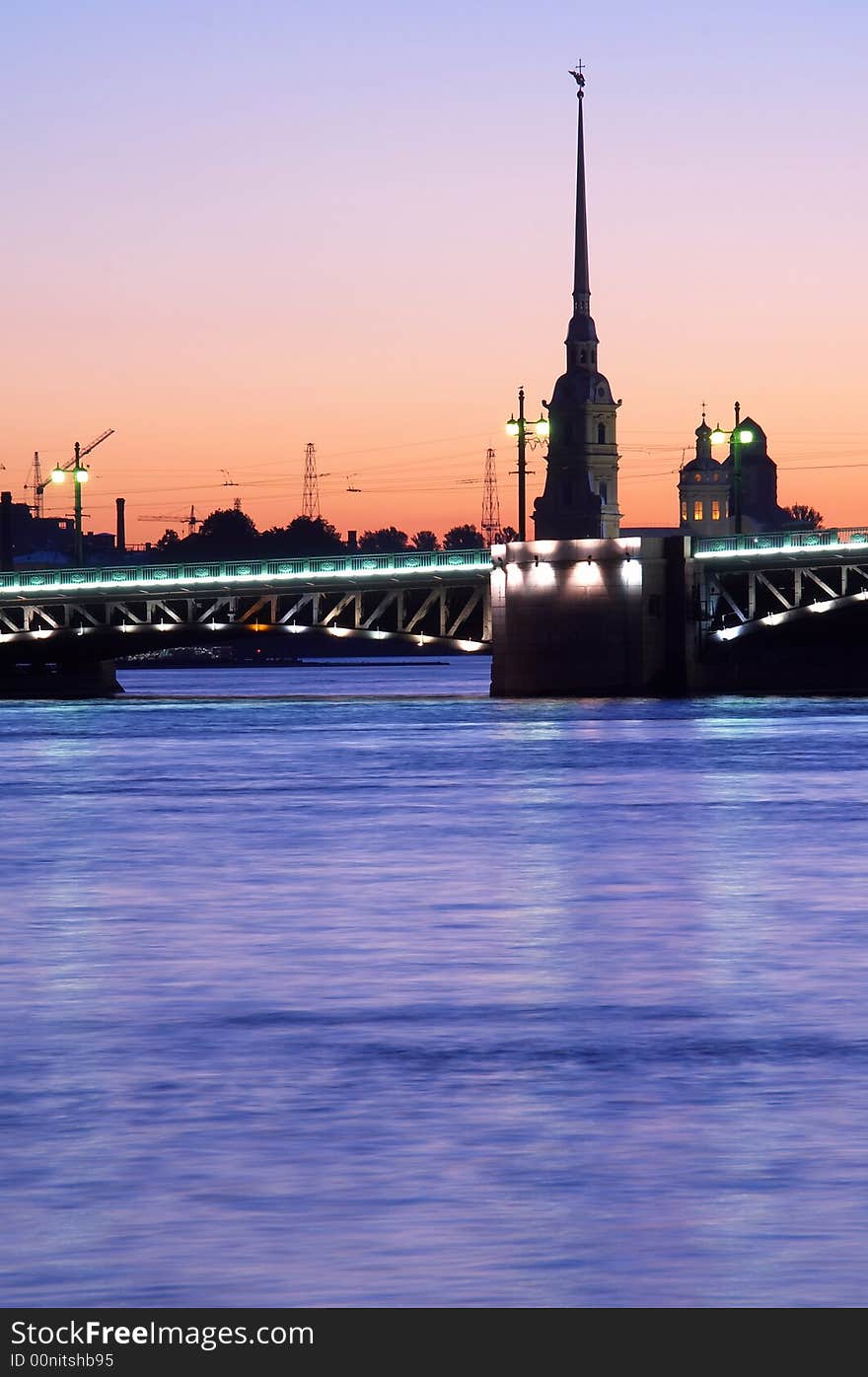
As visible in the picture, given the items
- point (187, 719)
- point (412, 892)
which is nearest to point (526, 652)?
point (187, 719)

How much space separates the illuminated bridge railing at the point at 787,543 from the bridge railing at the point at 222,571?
9266 millimetres

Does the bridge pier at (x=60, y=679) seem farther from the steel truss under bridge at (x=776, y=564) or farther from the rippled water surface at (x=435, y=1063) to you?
the rippled water surface at (x=435, y=1063)

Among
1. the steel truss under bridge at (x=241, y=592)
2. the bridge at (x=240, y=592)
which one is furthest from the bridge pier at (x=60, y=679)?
the steel truss under bridge at (x=241, y=592)

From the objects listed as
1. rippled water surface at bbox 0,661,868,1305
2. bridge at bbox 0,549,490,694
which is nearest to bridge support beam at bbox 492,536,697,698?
bridge at bbox 0,549,490,694

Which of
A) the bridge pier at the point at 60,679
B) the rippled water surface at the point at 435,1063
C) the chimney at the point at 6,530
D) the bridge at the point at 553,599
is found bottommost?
the bridge pier at the point at 60,679

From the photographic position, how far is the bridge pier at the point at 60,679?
140375mm

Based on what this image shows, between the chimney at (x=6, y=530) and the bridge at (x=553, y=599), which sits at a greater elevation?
the chimney at (x=6, y=530)

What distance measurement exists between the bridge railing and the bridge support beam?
129 inches

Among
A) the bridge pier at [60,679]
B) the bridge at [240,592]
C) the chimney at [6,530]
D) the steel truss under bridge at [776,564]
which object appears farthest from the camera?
the chimney at [6,530]

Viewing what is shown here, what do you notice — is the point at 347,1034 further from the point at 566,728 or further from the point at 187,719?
the point at 187,719

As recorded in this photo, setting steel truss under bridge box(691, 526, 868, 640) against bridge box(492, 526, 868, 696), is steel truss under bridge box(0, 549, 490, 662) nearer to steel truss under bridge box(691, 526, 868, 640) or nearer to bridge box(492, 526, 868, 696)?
bridge box(492, 526, 868, 696)

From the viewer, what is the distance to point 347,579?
110062mm

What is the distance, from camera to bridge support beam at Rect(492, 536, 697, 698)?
342 feet

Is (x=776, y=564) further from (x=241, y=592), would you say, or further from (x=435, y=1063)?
(x=435, y=1063)
